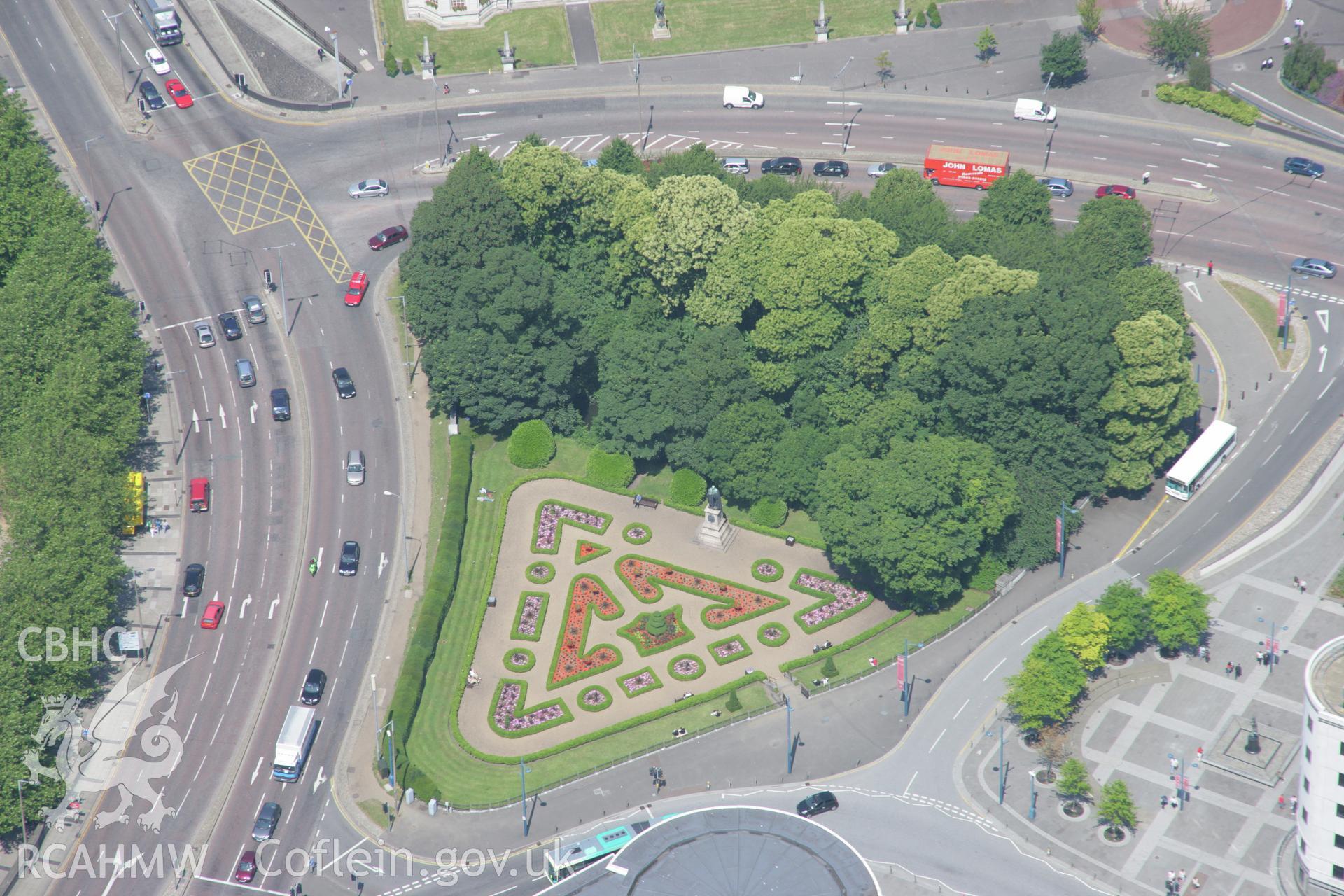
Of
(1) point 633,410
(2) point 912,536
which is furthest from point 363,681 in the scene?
(2) point 912,536

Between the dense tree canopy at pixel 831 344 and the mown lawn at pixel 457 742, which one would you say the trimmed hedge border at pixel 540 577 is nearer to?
the mown lawn at pixel 457 742

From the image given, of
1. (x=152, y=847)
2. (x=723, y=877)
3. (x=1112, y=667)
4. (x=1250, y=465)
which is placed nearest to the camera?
(x=723, y=877)

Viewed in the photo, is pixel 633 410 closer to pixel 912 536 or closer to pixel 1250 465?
pixel 912 536

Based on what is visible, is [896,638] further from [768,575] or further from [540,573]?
[540,573]

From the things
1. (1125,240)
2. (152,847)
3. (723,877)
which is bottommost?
(152,847)

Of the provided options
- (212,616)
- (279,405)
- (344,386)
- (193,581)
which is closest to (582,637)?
(212,616)

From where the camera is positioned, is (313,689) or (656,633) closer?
(313,689)
